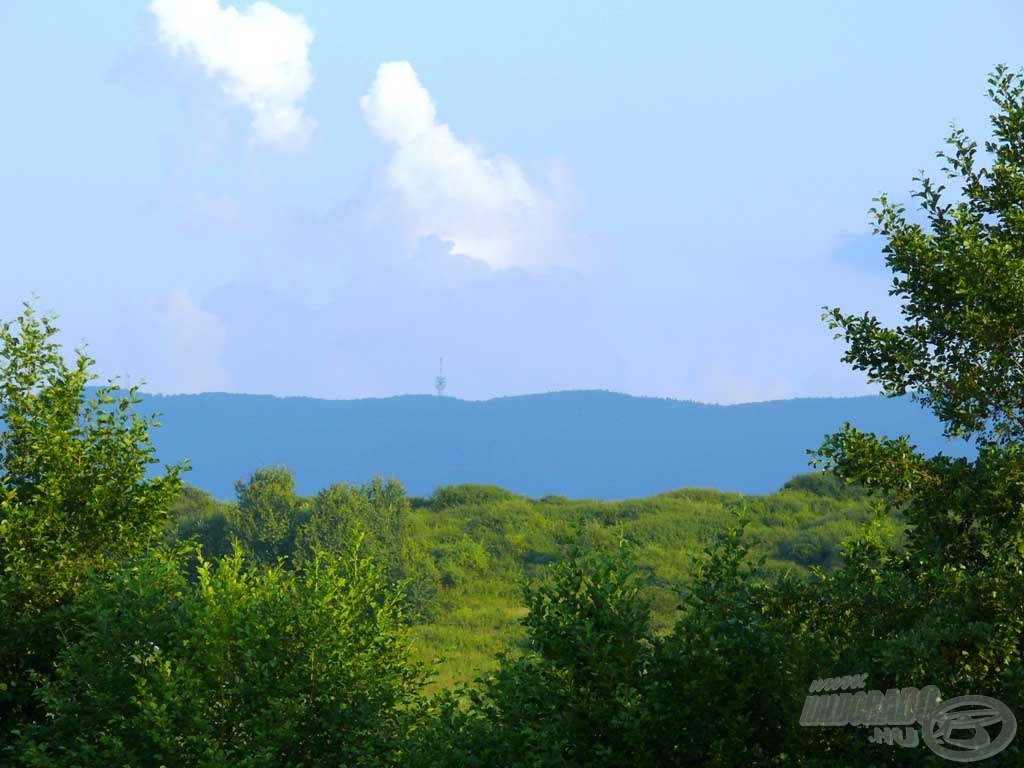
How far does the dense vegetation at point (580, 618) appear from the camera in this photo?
52.0 feet

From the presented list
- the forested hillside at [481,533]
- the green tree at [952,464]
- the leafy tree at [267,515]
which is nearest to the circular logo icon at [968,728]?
the green tree at [952,464]

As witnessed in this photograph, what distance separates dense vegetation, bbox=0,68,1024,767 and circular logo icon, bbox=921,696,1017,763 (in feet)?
0.67

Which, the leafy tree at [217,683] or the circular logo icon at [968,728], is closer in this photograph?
the circular logo icon at [968,728]

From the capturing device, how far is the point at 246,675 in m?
19.7

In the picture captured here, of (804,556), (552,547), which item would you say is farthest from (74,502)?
(552,547)

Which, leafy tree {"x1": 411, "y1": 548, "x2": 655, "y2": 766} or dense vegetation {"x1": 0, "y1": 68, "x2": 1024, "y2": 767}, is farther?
leafy tree {"x1": 411, "y1": 548, "x2": 655, "y2": 766}

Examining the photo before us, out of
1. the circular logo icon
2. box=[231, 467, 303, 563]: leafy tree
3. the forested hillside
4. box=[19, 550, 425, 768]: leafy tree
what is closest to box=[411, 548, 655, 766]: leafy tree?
box=[19, 550, 425, 768]: leafy tree

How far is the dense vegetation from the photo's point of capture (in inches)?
624

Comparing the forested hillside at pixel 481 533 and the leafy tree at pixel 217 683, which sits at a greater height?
the forested hillside at pixel 481 533

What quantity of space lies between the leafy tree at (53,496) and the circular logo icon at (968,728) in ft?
45.7

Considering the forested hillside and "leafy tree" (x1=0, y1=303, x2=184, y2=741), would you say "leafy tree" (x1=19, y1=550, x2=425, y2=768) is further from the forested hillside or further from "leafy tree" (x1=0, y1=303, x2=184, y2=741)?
the forested hillside

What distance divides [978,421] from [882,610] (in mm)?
2771

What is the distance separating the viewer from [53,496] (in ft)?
73.7

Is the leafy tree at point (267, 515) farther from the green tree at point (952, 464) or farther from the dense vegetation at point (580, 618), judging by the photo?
the green tree at point (952, 464)
